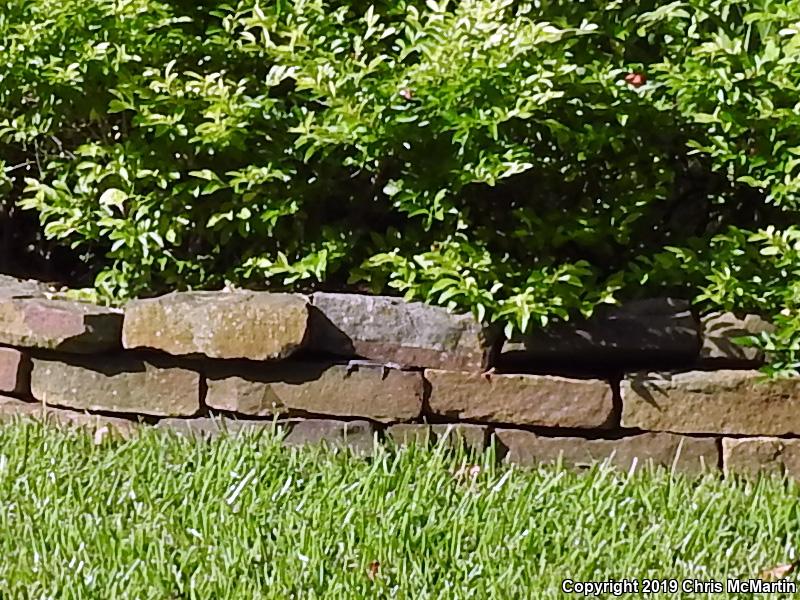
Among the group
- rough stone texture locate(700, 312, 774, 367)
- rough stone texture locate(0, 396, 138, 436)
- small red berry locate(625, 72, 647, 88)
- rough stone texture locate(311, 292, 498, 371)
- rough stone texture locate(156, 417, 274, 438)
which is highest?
small red berry locate(625, 72, 647, 88)

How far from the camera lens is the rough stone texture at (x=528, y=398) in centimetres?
267

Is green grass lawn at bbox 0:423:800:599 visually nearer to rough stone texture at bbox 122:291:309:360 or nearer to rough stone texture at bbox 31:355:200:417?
rough stone texture at bbox 31:355:200:417

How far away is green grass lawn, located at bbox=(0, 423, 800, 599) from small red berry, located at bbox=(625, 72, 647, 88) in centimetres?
107

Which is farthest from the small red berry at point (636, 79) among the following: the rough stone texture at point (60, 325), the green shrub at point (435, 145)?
the rough stone texture at point (60, 325)

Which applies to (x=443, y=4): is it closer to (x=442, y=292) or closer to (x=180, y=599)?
(x=442, y=292)

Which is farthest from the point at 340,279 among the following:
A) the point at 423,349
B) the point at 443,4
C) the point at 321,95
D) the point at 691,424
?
the point at 691,424

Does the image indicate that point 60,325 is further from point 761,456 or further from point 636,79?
point 761,456

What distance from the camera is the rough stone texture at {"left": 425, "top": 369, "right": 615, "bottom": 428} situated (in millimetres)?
2666

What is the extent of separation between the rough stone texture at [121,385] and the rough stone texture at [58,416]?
3 cm

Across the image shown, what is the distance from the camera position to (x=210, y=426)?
282 centimetres

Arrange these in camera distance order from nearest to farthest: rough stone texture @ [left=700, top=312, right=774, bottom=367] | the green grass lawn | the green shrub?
the green grass lawn
the green shrub
rough stone texture @ [left=700, top=312, right=774, bottom=367]

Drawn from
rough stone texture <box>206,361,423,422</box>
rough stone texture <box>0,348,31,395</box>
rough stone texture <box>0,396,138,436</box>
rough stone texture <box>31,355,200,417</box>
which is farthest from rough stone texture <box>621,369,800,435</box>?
rough stone texture <box>0,348,31,395</box>

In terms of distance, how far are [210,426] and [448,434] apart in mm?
711

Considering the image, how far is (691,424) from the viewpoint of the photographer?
2645 mm
